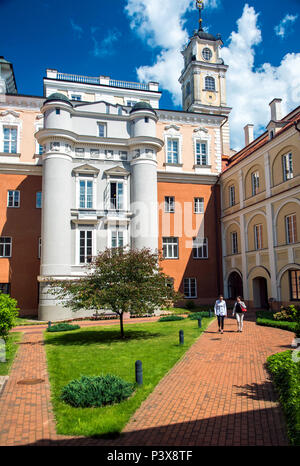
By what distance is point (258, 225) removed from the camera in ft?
94.0

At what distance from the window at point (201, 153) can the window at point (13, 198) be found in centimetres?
1669

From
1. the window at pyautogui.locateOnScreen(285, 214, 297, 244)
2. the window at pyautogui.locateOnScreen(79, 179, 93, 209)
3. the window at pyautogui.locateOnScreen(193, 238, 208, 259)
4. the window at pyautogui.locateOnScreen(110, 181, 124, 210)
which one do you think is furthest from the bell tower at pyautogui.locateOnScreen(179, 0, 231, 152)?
the window at pyautogui.locateOnScreen(285, 214, 297, 244)

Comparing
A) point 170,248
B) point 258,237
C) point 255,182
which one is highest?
point 255,182

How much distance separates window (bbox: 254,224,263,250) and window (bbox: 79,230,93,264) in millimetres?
12937

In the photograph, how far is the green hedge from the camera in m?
6.30

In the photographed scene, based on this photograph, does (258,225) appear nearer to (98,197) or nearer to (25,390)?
(98,197)

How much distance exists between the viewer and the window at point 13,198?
1180 inches

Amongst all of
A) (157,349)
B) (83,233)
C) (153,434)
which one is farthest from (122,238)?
(153,434)

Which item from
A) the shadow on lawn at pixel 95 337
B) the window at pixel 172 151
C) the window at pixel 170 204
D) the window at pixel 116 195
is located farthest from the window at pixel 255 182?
the shadow on lawn at pixel 95 337

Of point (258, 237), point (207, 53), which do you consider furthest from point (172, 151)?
point (207, 53)

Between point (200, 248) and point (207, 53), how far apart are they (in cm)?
3119

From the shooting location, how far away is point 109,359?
41.8 feet

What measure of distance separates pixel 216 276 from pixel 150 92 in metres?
20.5

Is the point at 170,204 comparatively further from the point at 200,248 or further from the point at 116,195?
the point at 116,195
